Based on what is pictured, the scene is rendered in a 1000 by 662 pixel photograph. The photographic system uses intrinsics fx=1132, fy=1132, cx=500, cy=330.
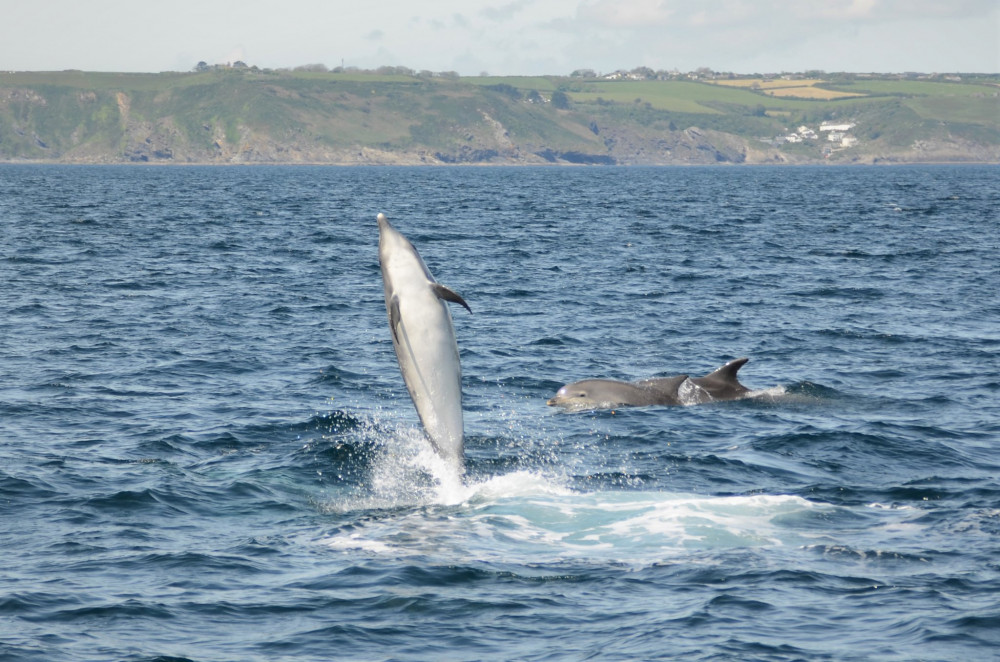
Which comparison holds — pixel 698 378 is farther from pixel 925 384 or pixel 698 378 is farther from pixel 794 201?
pixel 794 201

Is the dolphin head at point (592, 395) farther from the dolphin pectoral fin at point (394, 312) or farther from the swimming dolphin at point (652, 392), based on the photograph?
the dolphin pectoral fin at point (394, 312)

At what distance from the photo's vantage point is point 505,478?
17.7 meters

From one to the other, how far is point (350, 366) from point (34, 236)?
3843cm

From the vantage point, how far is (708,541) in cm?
1446

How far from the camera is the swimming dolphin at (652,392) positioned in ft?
74.8

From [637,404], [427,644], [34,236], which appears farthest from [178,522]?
[34,236]

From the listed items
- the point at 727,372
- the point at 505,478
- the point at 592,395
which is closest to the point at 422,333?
the point at 505,478

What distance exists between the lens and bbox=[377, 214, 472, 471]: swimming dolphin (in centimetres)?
1395

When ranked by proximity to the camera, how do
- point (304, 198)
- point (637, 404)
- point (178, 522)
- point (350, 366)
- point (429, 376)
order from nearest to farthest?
point (429, 376)
point (178, 522)
point (637, 404)
point (350, 366)
point (304, 198)

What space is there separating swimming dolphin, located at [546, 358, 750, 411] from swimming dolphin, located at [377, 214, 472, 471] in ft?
28.5

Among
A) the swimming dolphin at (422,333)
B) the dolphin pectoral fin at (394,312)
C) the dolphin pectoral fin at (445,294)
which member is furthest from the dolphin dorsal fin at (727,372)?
the dolphin pectoral fin at (394,312)

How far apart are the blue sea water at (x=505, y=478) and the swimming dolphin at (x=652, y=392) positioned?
41 cm

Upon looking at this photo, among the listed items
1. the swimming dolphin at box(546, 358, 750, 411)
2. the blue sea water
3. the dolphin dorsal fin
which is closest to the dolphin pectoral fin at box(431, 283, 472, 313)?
the blue sea water

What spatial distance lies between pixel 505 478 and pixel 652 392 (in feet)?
20.5
